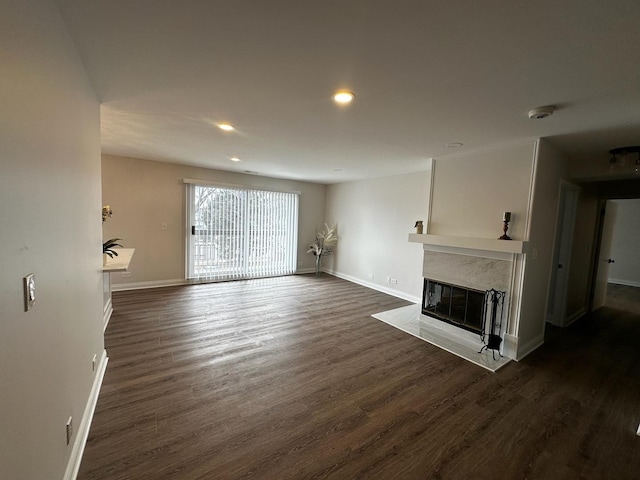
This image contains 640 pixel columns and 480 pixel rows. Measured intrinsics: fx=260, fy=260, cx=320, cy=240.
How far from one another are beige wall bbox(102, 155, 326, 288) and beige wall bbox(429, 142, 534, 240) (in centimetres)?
416

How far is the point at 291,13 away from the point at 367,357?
288 centimetres

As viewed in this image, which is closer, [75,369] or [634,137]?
[75,369]

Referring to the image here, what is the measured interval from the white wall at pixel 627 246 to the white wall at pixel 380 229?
6252 millimetres

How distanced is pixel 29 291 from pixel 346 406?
2021mm

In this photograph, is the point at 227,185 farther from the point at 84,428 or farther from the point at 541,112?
the point at 541,112

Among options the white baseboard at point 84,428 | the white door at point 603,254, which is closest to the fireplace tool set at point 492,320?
the white door at point 603,254

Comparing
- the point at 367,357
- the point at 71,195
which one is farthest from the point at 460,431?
the point at 71,195

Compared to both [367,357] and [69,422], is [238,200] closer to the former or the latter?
[367,357]

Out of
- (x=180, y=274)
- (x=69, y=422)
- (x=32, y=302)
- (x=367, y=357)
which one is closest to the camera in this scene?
(x=32, y=302)

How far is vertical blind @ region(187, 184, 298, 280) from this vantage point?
5395 mm

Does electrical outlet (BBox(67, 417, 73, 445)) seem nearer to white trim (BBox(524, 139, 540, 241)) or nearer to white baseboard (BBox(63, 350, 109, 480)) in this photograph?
white baseboard (BBox(63, 350, 109, 480))

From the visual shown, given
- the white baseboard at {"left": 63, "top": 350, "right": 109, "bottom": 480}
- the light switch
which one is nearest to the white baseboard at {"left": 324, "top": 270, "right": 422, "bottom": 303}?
the white baseboard at {"left": 63, "top": 350, "right": 109, "bottom": 480}

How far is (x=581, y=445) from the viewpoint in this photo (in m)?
1.78

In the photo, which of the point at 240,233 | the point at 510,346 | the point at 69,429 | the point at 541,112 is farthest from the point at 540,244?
the point at 240,233
